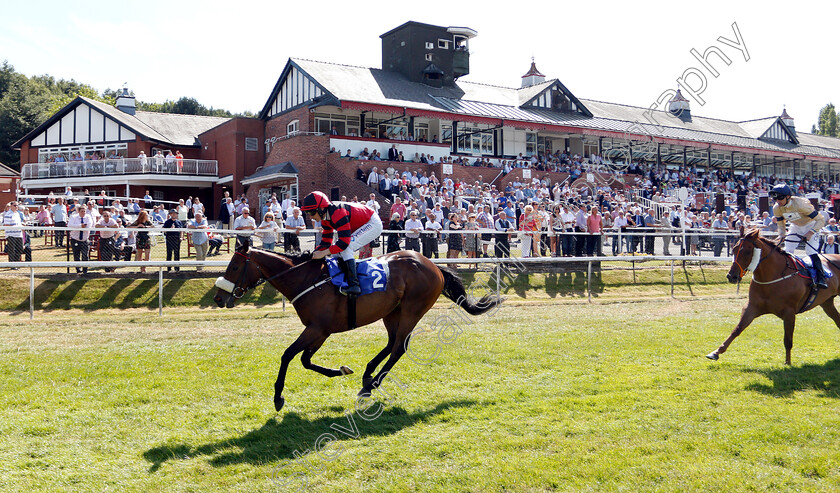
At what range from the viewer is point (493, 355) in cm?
902

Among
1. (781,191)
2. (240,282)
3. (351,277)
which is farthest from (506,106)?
(240,282)

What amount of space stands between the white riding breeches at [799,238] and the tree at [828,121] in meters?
98.7

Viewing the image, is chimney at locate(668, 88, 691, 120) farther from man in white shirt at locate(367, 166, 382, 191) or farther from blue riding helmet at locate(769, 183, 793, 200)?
blue riding helmet at locate(769, 183, 793, 200)

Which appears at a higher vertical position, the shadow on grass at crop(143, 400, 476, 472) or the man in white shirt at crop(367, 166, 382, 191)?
the man in white shirt at crop(367, 166, 382, 191)

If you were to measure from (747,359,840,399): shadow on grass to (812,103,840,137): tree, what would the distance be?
331 ft

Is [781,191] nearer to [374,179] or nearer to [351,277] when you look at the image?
[351,277]

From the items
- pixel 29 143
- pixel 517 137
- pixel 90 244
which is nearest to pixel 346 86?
pixel 517 137

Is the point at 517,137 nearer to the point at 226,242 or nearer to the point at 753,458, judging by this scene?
the point at 226,242

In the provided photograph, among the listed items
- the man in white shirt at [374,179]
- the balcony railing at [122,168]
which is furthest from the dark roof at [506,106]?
the man in white shirt at [374,179]

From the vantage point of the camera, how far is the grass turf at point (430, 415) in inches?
197

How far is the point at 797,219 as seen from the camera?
1003 centimetres

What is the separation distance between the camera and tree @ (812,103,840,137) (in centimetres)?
9294

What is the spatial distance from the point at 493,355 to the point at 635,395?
7.87 ft

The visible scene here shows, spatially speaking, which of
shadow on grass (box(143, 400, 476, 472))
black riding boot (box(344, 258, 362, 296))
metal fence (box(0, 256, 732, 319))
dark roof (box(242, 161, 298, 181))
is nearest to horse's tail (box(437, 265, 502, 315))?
black riding boot (box(344, 258, 362, 296))
